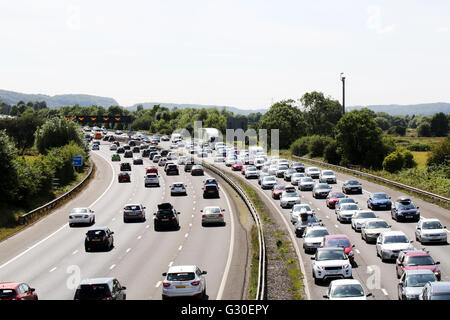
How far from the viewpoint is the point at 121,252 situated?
3412cm

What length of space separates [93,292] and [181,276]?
134 inches

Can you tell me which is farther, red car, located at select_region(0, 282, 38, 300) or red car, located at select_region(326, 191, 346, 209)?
red car, located at select_region(326, 191, 346, 209)

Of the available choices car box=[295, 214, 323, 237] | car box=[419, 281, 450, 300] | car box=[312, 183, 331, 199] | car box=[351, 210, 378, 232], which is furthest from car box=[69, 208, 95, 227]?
car box=[419, 281, 450, 300]

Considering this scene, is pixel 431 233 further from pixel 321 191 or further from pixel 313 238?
pixel 321 191

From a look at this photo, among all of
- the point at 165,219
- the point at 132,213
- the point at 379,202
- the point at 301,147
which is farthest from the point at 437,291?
the point at 301,147

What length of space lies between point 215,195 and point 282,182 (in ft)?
41.8

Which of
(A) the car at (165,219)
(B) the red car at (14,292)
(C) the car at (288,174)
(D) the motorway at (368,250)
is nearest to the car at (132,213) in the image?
(A) the car at (165,219)

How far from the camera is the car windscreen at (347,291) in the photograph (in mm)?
19656

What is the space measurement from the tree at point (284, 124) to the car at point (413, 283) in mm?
106406

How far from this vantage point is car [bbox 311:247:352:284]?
24.9 metres

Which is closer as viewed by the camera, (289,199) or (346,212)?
(346,212)

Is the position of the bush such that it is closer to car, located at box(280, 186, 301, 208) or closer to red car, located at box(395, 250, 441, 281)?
car, located at box(280, 186, 301, 208)

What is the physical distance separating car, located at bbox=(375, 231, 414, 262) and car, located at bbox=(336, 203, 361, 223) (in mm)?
10874

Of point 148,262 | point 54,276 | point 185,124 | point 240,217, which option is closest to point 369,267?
point 148,262
